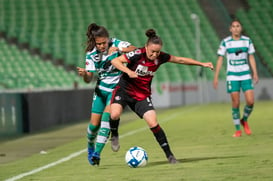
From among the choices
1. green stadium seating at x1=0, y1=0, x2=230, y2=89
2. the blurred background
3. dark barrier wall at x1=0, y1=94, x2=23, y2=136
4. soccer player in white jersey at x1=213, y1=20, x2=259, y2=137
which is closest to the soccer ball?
soccer player in white jersey at x1=213, y1=20, x2=259, y2=137

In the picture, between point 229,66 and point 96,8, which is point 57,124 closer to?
point 229,66

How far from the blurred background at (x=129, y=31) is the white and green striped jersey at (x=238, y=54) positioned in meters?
16.0

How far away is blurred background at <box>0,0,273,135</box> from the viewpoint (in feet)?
116

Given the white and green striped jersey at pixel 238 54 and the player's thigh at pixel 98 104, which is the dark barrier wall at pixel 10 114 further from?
the player's thigh at pixel 98 104

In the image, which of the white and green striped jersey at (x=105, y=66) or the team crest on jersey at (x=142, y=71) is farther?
the white and green striped jersey at (x=105, y=66)

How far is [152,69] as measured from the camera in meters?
9.86

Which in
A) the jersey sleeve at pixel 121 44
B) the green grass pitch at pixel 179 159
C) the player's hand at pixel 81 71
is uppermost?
the jersey sleeve at pixel 121 44

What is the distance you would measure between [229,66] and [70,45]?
2460cm

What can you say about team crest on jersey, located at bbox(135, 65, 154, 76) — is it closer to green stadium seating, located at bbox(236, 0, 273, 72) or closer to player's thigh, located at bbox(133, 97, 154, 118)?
player's thigh, located at bbox(133, 97, 154, 118)

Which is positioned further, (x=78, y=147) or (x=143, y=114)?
(x=78, y=147)

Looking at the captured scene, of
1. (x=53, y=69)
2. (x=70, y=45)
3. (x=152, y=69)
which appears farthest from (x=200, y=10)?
(x=152, y=69)

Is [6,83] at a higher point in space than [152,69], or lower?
lower

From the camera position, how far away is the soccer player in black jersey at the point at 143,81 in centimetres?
968

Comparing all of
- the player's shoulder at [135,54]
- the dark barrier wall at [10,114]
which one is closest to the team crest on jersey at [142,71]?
the player's shoulder at [135,54]
